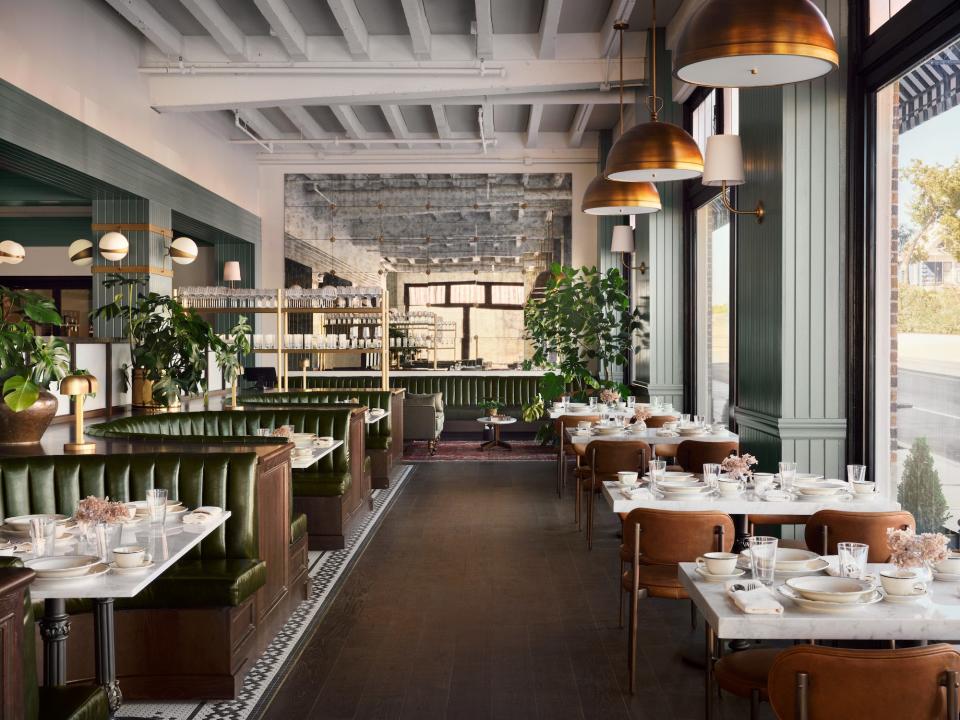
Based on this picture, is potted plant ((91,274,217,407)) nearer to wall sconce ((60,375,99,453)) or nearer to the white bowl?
wall sconce ((60,375,99,453))

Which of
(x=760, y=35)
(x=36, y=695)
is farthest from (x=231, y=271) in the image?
(x=36, y=695)

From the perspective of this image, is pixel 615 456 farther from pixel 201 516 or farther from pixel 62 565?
pixel 62 565

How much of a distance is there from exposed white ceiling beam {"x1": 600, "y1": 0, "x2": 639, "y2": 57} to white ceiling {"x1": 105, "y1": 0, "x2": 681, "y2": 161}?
0.02 m

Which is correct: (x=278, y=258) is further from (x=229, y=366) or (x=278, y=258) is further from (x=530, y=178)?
(x=229, y=366)

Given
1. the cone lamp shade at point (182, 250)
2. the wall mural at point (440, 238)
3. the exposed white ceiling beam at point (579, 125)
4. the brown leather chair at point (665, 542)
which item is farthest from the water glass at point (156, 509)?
the wall mural at point (440, 238)

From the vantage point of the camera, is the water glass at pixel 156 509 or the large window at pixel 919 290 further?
the large window at pixel 919 290

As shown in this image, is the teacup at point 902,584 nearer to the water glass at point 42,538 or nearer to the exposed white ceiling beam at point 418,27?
the water glass at point 42,538

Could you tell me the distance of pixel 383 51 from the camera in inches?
400

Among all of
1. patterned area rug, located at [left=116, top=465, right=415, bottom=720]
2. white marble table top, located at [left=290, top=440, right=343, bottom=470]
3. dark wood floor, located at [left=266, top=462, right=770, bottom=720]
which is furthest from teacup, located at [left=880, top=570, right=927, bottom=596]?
white marble table top, located at [left=290, top=440, right=343, bottom=470]

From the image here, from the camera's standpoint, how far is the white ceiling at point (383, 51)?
9188mm

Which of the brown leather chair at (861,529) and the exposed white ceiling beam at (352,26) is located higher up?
the exposed white ceiling beam at (352,26)

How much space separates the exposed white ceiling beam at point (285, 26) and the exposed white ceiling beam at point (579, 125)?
13.9 ft

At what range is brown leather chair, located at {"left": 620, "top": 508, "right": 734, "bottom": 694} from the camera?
3.86 m

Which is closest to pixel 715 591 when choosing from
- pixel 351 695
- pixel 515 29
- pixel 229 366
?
pixel 351 695
